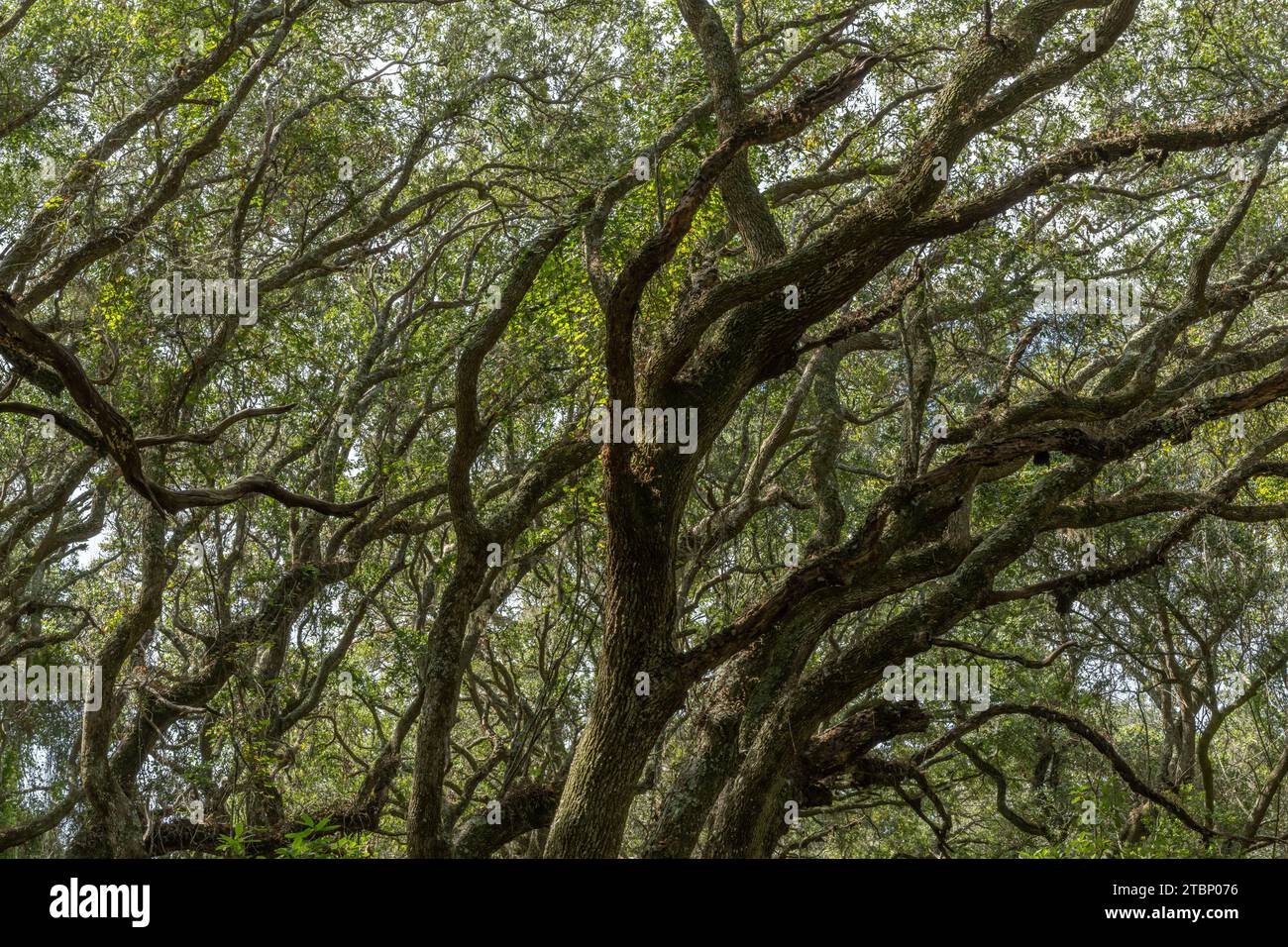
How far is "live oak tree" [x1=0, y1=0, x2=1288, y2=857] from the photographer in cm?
624

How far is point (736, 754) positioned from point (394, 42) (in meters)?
8.19

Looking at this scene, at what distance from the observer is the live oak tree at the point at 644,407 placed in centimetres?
624

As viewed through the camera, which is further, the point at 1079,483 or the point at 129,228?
the point at 129,228

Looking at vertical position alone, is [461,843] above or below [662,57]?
below

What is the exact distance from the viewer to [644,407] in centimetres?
612

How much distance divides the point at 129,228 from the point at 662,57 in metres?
5.20

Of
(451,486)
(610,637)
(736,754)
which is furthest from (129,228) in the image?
(736,754)

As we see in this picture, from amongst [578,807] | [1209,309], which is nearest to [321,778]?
[578,807]
